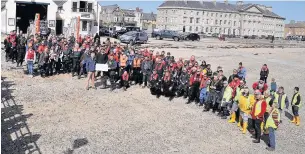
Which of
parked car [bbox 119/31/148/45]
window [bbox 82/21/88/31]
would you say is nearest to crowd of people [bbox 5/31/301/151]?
parked car [bbox 119/31/148/45]

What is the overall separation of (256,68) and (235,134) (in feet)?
57.7

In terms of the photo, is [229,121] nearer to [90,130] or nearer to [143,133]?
[143,133]

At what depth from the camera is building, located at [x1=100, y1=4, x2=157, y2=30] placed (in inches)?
4318

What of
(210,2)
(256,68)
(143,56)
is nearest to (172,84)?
(143,56)

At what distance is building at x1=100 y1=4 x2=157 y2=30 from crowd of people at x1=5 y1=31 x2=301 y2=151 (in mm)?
76595

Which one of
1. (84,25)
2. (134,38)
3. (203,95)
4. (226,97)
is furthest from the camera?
(84,25)

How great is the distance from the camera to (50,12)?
4866 centimetres

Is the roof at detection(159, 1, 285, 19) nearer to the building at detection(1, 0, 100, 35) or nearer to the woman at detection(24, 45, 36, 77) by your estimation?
the building at detection(1, 0, 100, 35)

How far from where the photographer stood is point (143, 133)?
40.8ft

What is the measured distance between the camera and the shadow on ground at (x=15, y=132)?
406 inches

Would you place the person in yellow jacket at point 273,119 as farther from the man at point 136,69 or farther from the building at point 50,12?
the building at point 50,12

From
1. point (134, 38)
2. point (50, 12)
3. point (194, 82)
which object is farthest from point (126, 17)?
point (194, 82)

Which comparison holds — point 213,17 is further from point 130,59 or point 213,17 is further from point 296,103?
point 296,103

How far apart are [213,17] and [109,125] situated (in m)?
106
